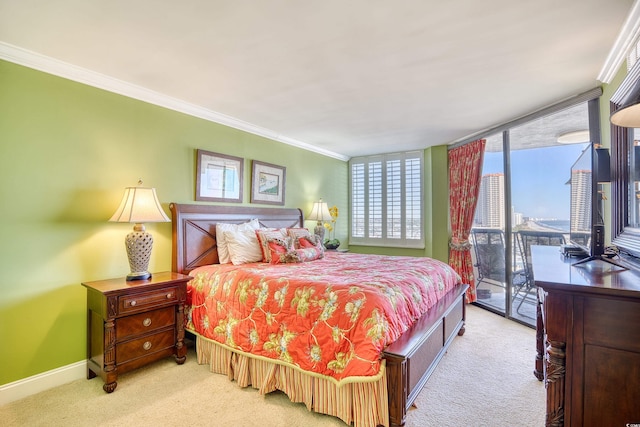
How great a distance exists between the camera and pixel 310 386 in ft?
6.68

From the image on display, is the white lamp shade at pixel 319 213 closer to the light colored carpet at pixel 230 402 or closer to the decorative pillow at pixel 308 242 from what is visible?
the decorative pillow at pixel 308 242

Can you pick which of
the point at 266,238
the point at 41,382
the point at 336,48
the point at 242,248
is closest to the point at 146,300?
the point at 41,382

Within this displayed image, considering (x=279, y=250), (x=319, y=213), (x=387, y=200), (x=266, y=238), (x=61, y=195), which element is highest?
(x=387, y=200)

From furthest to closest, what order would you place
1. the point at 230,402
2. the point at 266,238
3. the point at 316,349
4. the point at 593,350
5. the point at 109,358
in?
the point at 266,238, the point at 109,358, the point at 230,402, the point at 316,349, the point at 593,350

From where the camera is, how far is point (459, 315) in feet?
10.6

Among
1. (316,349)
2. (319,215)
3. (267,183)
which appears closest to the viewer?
(316,349)

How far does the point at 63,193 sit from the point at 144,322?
124 cm

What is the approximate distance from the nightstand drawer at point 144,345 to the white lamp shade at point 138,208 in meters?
0.98

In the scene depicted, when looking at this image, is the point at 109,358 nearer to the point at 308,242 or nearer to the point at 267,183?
the point at 308,242

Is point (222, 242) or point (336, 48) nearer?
point (336, 48)

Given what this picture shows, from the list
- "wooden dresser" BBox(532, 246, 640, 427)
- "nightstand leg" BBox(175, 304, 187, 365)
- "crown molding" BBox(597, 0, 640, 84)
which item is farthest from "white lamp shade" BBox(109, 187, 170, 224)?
"crown molding" BBox(597, 0, 640, 84)

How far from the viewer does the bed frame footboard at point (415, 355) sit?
5.71 ft

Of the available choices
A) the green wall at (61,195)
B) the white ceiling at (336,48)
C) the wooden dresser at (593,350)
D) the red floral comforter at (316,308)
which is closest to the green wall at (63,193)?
the green wall at (61,195)

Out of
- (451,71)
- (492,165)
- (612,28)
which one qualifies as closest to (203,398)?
(451,71)
